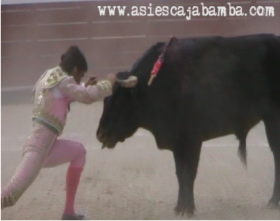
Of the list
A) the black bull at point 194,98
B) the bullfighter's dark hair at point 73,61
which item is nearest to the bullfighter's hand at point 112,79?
the bullfighter's dark hair at point 73,61

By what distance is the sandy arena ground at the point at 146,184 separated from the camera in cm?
679

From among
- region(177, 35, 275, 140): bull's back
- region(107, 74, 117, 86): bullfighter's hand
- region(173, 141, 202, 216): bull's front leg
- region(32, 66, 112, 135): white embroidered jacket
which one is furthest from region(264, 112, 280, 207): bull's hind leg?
region(32, 66, 112, 135): white embroidered jacket

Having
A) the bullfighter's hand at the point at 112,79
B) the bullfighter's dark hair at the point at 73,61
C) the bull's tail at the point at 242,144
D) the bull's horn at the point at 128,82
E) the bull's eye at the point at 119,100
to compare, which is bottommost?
the bull's tail at the point at 242,144

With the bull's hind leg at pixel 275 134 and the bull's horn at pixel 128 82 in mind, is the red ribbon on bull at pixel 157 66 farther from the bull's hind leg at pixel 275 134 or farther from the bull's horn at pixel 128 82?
the bull's hind leg at pixel 275 134

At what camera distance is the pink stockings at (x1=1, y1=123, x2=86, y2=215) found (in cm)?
591

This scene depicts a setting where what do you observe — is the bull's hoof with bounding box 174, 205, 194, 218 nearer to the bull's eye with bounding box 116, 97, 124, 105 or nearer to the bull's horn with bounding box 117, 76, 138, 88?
the bull's eye with bounding box 116, 97, 124, 105

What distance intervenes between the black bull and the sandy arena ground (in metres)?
0.36

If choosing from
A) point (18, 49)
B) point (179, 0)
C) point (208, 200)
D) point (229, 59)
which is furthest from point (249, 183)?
point (18, 49)

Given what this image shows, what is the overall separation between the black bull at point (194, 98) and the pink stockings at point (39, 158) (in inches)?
27.2

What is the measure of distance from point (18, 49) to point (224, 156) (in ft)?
32.4

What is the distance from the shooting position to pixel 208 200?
7.28 meters

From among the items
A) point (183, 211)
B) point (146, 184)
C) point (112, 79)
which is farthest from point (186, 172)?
point (146, 184)

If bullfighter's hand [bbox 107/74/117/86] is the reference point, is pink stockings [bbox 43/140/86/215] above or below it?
below

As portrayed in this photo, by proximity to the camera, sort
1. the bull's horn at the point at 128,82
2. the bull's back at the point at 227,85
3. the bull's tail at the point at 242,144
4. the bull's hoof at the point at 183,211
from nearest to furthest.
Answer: the bull's horn at the point at 128,82, the bull's hoof at the point at 183,211, the bull's back at the point at 227,85, the bull's tail at the point at 242,144
